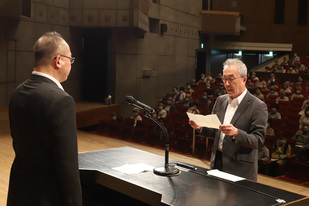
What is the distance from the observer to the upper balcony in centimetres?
1269

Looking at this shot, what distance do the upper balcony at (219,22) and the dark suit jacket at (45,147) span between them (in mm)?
11910

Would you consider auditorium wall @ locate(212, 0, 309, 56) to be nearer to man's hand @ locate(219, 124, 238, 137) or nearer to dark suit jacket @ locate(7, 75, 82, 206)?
man's hand @ locate(219, 124, 238, 137)

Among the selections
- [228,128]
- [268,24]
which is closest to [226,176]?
[228,128]

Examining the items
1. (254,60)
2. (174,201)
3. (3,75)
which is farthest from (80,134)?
(254,60)

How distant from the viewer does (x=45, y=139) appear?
127cm

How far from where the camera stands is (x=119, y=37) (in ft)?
30.3

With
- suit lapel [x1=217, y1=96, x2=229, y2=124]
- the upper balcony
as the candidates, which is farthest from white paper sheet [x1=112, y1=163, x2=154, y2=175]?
the upper balcony

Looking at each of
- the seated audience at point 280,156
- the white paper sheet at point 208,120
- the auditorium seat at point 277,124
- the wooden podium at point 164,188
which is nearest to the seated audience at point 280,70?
the auditorium seat at point 277,124

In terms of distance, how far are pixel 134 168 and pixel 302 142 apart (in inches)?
134

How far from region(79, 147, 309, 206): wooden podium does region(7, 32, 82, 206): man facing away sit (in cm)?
45

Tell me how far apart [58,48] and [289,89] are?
24.3 feet

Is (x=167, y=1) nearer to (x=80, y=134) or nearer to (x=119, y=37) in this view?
(x=119, y=37)

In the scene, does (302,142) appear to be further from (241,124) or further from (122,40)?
(122,40)

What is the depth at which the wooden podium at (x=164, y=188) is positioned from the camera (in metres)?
1.55
